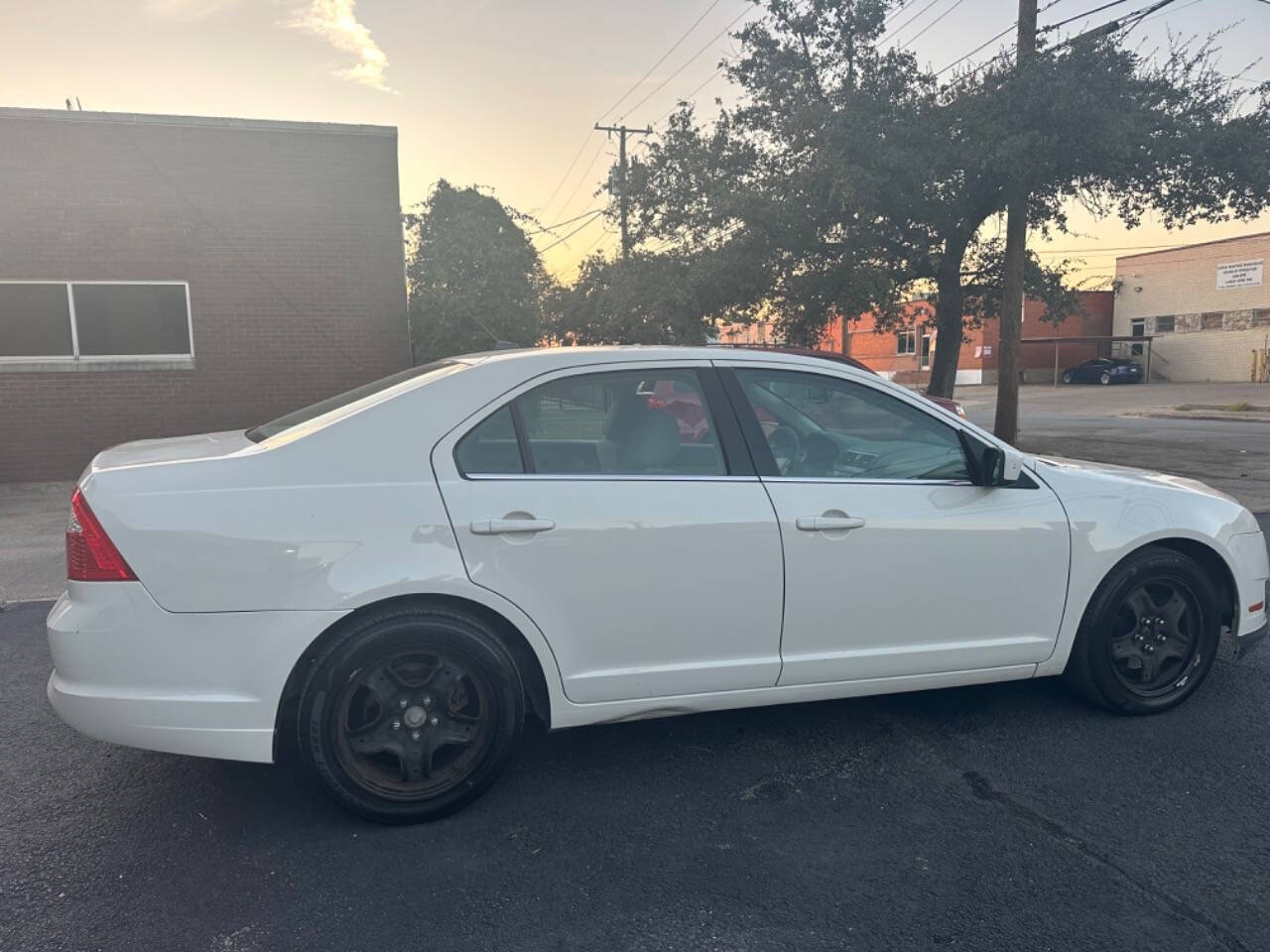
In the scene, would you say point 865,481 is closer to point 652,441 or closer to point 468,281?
point 652,441

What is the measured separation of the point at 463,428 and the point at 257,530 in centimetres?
74

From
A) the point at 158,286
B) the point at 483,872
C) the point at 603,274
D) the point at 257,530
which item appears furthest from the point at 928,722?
the point at 603,274

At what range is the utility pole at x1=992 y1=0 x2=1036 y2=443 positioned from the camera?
13070mm

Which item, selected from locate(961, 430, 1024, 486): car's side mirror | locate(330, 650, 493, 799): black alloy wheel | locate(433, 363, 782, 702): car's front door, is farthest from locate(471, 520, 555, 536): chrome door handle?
locate(961, 430, 1024, 486): car's side mirror

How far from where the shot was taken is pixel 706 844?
9.84ft

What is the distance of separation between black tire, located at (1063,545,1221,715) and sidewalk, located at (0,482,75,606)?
6.34 m

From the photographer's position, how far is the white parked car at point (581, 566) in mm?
2896

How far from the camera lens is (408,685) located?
306cm

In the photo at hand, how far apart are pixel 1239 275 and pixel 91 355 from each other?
159 ft

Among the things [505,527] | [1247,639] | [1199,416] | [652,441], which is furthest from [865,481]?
[1199,416]

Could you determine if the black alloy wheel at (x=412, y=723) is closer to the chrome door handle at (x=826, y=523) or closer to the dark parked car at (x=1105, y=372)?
the chrome door handle at (x=826, y=523)

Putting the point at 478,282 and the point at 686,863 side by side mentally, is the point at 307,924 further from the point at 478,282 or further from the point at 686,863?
the point at 478,282

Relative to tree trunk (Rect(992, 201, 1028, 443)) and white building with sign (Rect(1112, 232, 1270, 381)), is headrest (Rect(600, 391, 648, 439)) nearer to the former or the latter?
tree trunk (Rect(992, 201, 1028, 443))

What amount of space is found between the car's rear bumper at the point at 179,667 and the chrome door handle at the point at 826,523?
166cm
